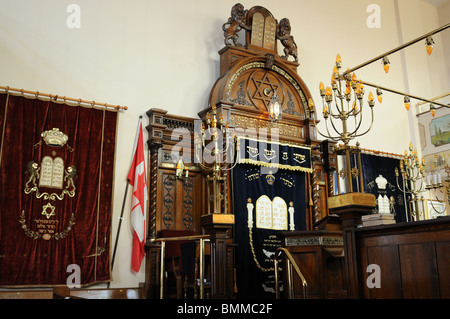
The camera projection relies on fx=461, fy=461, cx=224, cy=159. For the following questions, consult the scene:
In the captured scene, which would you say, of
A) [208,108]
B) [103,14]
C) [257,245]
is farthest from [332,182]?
[103,14]

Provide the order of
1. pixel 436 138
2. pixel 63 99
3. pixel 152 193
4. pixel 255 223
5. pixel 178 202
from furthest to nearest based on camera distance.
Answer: pixel 436 138
pixel 255 223
pixel 178 202
pixel 152 193
pixel 63 99

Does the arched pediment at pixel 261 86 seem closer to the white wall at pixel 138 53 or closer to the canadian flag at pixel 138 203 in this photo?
the white wall at pixel 138 53

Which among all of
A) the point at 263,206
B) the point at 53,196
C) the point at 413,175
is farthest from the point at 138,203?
the point at 413,175

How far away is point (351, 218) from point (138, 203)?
11.0ft

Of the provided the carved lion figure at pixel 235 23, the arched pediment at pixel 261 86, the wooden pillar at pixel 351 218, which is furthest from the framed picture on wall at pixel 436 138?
the wooden pillar at pixel 351 218

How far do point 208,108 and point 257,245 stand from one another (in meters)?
2.34

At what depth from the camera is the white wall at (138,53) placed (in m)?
6.59

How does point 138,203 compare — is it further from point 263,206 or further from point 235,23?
point 235,23

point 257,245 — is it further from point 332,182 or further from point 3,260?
point 3,260

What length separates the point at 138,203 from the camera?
666 centimetres

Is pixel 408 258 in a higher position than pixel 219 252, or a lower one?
lower

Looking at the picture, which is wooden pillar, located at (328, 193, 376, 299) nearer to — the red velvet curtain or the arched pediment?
the red velvet curtain

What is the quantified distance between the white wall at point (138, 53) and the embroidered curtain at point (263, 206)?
142cm

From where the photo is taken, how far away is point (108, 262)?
6379mm
